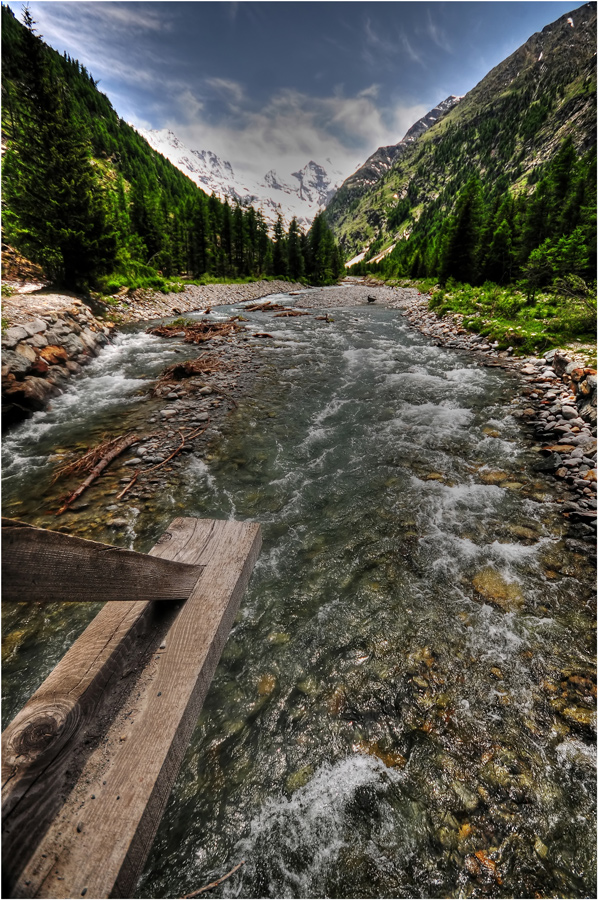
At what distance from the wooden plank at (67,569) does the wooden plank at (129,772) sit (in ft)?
1.40

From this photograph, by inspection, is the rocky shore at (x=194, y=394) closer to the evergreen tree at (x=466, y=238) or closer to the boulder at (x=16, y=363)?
the boulder at (x=16, y=363)

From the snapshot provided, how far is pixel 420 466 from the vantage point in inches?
283

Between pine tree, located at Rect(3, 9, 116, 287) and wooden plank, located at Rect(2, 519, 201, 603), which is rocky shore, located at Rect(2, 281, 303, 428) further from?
wooden plank, located at Rect(2, 519, 201, 603)

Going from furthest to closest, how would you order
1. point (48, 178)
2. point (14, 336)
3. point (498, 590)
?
point (48, 178)
point (14, 336)
point (498, 590)

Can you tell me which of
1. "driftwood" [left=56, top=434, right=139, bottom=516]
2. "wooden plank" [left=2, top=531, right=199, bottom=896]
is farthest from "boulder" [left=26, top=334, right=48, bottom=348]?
"wooden plank" [left=2, top=531, right=199, bottom=896]

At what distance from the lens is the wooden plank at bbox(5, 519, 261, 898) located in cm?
127

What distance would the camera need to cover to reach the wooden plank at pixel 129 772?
1.27 metres

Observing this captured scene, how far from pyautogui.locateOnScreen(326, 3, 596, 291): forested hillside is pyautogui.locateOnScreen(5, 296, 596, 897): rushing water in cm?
2031

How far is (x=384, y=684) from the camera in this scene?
11.5ft

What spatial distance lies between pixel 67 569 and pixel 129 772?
40.7 inches

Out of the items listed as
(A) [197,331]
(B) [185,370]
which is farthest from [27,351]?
(A) [197,331]

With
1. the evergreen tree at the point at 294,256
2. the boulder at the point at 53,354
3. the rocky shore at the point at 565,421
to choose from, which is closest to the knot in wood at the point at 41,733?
the rocky shore at the point at 565,421

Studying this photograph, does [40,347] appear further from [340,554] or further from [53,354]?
[340,554]

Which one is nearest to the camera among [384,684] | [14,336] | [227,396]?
[384,684]
